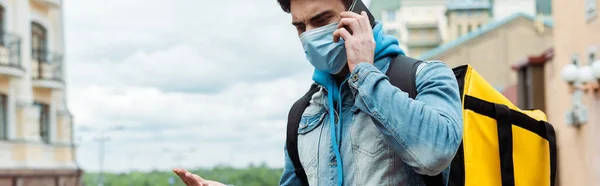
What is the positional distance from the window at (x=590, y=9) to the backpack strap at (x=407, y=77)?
17.9 metres

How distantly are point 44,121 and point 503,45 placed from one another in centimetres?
1929

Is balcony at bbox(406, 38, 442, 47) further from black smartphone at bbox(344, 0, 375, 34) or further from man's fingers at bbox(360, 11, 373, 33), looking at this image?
man's fingers at bbox(360, 11, 373, 33)

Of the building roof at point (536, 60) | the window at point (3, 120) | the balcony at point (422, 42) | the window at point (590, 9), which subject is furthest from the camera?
the balcony at point (422, 42)

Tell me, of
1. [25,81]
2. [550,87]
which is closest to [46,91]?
[25,81]

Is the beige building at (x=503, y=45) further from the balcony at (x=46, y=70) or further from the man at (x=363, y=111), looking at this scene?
the man at (x=363, y=111)

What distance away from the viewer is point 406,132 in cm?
220

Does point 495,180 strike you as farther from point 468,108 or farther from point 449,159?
point 449,159

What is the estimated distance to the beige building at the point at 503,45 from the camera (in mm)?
42469

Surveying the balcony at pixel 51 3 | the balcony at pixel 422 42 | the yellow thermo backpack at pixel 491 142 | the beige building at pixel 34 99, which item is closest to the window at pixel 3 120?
the beige building at pixel 34 99

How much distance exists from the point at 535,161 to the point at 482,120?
0.66 ft

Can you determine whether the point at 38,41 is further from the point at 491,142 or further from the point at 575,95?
the point at 491,142

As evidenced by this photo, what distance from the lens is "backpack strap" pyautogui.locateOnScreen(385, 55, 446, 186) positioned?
2.35 metres

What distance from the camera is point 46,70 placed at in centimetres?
3281

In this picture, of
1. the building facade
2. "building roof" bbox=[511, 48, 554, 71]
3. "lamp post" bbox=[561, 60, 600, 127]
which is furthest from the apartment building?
"lamp post" bbox=[561, 60, 600, 127]
